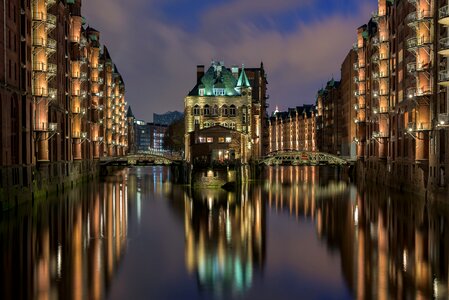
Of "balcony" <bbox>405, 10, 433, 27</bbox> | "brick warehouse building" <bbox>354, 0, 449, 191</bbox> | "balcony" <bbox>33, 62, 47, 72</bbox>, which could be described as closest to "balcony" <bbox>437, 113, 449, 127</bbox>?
"brick warehouse building" <bbox>354, 0, 449, 191</bbox>

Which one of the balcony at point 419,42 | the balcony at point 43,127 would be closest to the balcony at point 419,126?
the balcony at point 419,42

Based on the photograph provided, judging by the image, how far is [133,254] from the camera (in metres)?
32.3

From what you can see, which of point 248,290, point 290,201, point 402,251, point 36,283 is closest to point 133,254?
point 36,283

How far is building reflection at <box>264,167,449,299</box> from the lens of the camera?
24570 mm

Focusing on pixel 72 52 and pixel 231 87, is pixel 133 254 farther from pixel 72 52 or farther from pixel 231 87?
pixel 231 87

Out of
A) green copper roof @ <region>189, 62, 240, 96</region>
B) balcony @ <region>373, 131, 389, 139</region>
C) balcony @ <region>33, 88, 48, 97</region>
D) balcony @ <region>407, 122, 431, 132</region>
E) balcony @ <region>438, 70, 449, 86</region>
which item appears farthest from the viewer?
green copper roof @ <region>189, 62, 240, 96</region>

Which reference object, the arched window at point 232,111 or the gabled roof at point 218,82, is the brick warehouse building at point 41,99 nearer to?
the gabled roof at point 218,82

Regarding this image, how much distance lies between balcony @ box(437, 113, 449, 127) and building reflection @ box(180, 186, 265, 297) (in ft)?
55.5

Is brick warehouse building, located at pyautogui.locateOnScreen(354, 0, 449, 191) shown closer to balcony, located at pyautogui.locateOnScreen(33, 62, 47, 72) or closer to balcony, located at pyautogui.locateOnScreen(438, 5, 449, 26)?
balcony, located at pyautogui.locateOnScreen(438, 5, 449, 26)

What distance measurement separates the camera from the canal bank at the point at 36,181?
46938mm

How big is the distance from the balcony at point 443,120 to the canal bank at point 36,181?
36121 mm

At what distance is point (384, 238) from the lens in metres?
36.3

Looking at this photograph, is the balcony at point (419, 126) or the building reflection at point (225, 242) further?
the balcony at point (419, 126)

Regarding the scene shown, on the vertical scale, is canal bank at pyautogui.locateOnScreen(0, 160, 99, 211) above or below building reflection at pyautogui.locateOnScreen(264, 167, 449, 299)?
above
